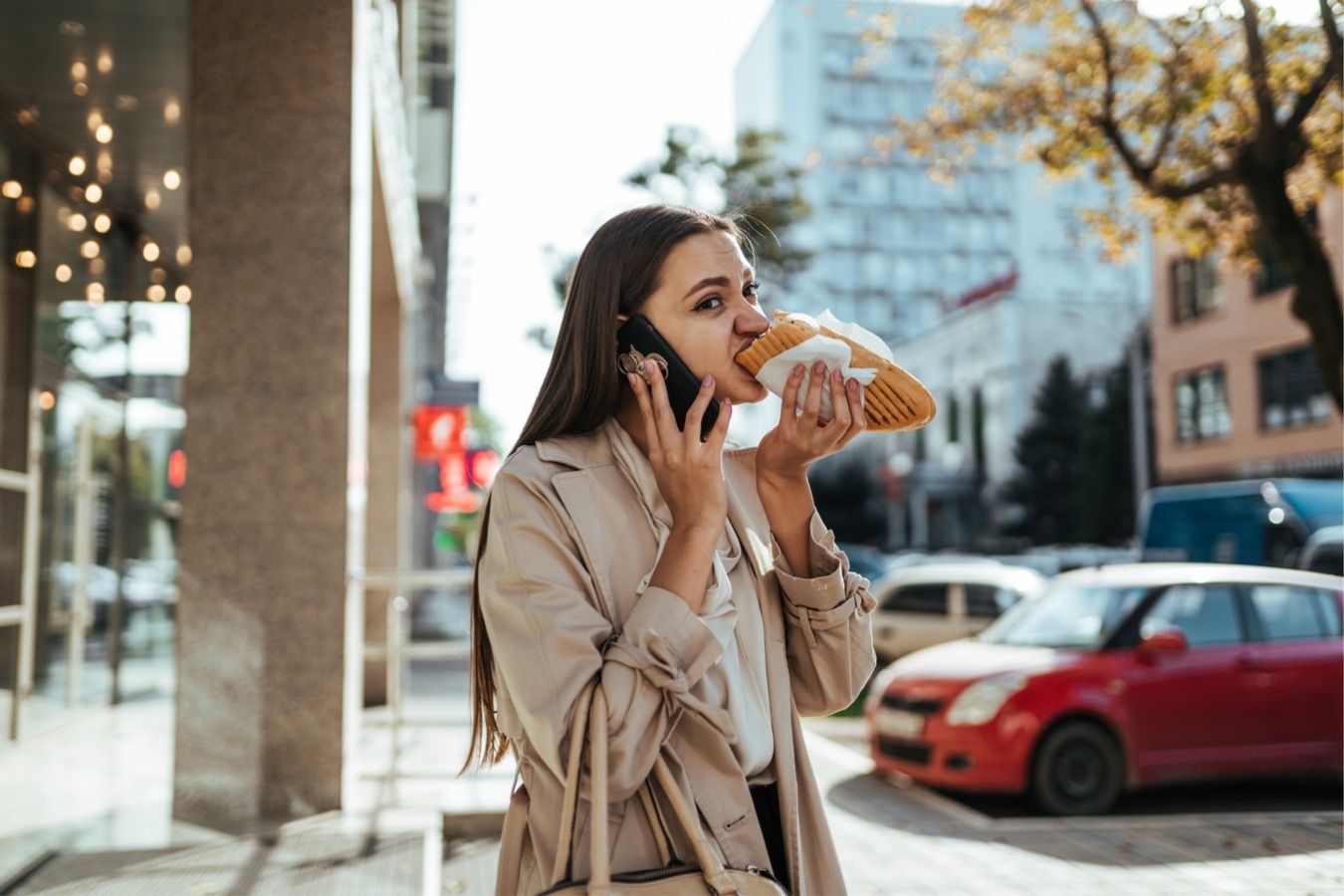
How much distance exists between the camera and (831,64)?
9338cm

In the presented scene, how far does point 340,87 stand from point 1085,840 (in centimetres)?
605

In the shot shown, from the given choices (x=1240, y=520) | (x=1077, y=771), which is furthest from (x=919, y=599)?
(x=1077, y=771)

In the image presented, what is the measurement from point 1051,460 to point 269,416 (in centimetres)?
5146

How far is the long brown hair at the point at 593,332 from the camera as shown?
2.14m

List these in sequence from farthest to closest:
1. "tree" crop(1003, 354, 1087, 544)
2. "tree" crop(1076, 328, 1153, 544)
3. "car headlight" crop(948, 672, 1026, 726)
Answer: "tree" crop(1003, 354, 1087, 544) < "tree" crop(1076, 328, 1153, 544) < "car headlight" crop(948, 672, 1026, 726)

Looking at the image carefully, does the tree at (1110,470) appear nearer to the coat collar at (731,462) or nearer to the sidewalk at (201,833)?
the sidewalk at (201,833)

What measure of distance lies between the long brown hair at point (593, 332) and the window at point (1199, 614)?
775 centimetres

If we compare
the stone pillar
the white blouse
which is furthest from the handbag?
the stone pillar

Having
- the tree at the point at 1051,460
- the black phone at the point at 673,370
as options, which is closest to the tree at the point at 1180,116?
the black phone at the point at 673,370

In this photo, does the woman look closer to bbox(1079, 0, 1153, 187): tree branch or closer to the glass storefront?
the glass storefront

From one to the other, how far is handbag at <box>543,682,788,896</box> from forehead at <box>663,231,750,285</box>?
29.6 inches

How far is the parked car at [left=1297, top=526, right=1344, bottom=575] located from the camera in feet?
38.3

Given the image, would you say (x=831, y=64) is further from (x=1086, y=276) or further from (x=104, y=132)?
(x=104, y=132)

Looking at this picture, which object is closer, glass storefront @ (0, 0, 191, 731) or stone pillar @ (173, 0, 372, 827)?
stone pillar @ (173, 0, 372, 827)
